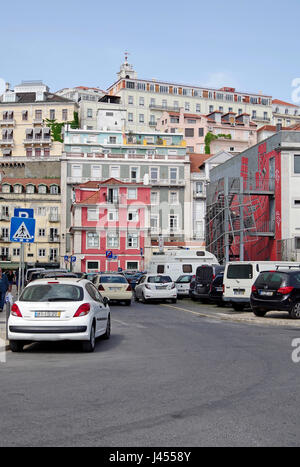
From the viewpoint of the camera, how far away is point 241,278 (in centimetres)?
2547

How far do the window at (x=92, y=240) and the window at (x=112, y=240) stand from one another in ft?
4.34

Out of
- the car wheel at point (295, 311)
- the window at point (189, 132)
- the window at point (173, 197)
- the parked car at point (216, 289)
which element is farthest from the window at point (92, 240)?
the car wheel at point (295, 311)

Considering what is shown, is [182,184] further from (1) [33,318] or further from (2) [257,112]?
(1) [33,318]

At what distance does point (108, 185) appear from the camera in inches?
2950

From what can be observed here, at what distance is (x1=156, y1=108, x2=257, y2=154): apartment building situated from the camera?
105 m

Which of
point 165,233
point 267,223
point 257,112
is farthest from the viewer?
point 257,112

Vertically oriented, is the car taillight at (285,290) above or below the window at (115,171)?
below

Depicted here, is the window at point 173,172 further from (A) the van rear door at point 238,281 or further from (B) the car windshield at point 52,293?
(B) the car windshield at point 52,293

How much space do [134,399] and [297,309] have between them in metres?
14.1

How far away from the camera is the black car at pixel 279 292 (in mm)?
20547

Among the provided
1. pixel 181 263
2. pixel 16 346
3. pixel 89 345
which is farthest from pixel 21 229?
pixel 181 263

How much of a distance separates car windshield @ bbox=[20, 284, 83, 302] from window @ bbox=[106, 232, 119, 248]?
6007cm

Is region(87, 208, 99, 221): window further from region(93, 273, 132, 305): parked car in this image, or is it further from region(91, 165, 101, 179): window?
region(93, 273, 132, 305): parked car
